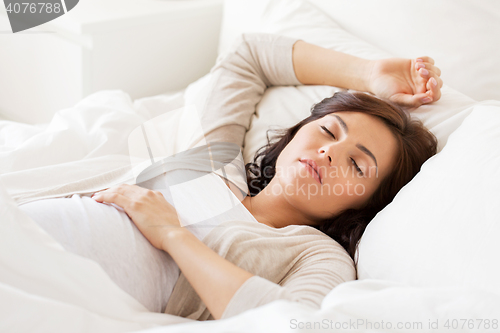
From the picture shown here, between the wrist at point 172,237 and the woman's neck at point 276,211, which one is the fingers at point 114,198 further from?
the woman's neck at point 276,211

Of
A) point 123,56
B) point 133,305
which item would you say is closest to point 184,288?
point 133,305

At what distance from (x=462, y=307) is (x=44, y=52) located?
1598 mm

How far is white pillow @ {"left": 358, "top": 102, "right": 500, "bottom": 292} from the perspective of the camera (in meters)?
0.64

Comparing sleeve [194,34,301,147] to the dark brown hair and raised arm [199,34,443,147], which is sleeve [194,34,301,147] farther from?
the dark brown hair

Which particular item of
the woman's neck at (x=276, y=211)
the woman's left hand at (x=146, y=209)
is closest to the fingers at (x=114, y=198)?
the woman's left hand at (x=146, y=209)

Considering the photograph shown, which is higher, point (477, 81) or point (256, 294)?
point (477, 81)

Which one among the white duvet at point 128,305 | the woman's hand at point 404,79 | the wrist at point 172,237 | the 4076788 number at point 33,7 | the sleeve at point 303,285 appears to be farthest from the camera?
the 4076788 number at point 33,7

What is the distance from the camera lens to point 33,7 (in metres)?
1.60

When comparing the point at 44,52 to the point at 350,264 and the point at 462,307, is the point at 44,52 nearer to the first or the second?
the point at 350,264

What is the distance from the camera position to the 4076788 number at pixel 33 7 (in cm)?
154

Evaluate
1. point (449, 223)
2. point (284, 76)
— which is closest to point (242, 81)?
point (284, 76)

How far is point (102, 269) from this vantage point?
637 millimetres

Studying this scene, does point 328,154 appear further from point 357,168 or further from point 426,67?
point 426,67

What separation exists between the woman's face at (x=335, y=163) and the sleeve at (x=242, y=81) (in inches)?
9.5
